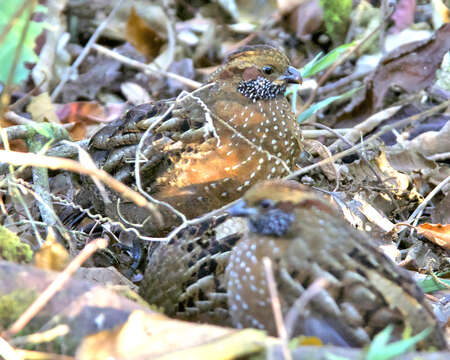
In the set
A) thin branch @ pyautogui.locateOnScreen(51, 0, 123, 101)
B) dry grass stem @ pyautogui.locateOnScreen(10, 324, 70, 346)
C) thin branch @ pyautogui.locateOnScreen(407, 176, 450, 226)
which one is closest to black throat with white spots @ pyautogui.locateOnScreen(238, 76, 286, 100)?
thin branch @ pyautogui.locateOnScreen(407, 176, 450, 226)

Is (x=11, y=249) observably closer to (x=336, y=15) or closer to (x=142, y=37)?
(x=142, y=37)

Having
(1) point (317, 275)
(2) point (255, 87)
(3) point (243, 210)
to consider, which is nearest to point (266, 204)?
(3) point (243, 210)

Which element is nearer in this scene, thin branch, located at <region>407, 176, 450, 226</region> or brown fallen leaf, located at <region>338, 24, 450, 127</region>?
thin branch, located at <region>407, 176, 450, 226</region>

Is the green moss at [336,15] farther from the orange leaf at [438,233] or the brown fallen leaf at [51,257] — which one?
the brown fallen leaf at [51,257]

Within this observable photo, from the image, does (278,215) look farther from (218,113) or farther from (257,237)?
(218,113)

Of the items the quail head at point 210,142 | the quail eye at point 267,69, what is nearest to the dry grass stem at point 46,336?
the quail head at point 210,142

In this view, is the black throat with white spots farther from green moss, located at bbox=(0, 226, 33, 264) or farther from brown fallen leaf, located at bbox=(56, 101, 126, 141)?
green moss, located at bbox=(0, 226, 33, 264)

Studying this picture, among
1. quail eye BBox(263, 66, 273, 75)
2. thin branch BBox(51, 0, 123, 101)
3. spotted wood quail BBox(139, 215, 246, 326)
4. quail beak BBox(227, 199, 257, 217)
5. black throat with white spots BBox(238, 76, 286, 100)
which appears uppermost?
quail eye BBox(263, 66, 273, 75)
